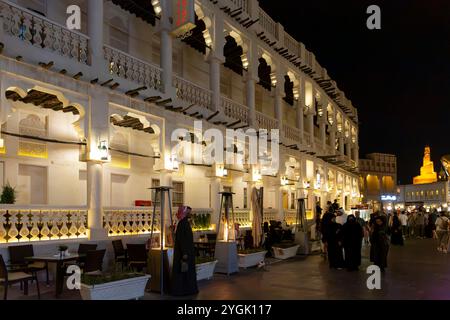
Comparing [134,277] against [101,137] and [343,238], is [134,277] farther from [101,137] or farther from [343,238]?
[343,238]

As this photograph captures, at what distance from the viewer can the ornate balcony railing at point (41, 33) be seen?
37.4ft

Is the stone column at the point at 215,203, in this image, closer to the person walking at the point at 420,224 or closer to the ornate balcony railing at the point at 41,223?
the ornate balcony railing at the point at 41,223

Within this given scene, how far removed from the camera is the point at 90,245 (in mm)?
12570

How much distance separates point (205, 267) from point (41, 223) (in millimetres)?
4454

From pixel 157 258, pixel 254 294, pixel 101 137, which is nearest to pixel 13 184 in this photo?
pixel 101 137

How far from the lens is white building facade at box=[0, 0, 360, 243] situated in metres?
12.1

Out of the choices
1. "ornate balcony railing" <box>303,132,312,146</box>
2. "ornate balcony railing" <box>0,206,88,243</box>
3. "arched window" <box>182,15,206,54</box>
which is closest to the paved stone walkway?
"ornate balcony railing" <box>0,206,88,243</box>

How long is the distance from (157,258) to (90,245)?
2.81 meters

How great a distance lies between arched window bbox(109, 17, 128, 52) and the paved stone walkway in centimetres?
1008

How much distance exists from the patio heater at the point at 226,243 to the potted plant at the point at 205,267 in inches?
30.1

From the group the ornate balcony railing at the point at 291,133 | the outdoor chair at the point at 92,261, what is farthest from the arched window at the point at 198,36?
the outdoor chair at the point at 92,261

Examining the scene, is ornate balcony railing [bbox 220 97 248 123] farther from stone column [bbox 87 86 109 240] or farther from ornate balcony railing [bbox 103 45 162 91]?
stone column [bbox 87 86 109 240]
